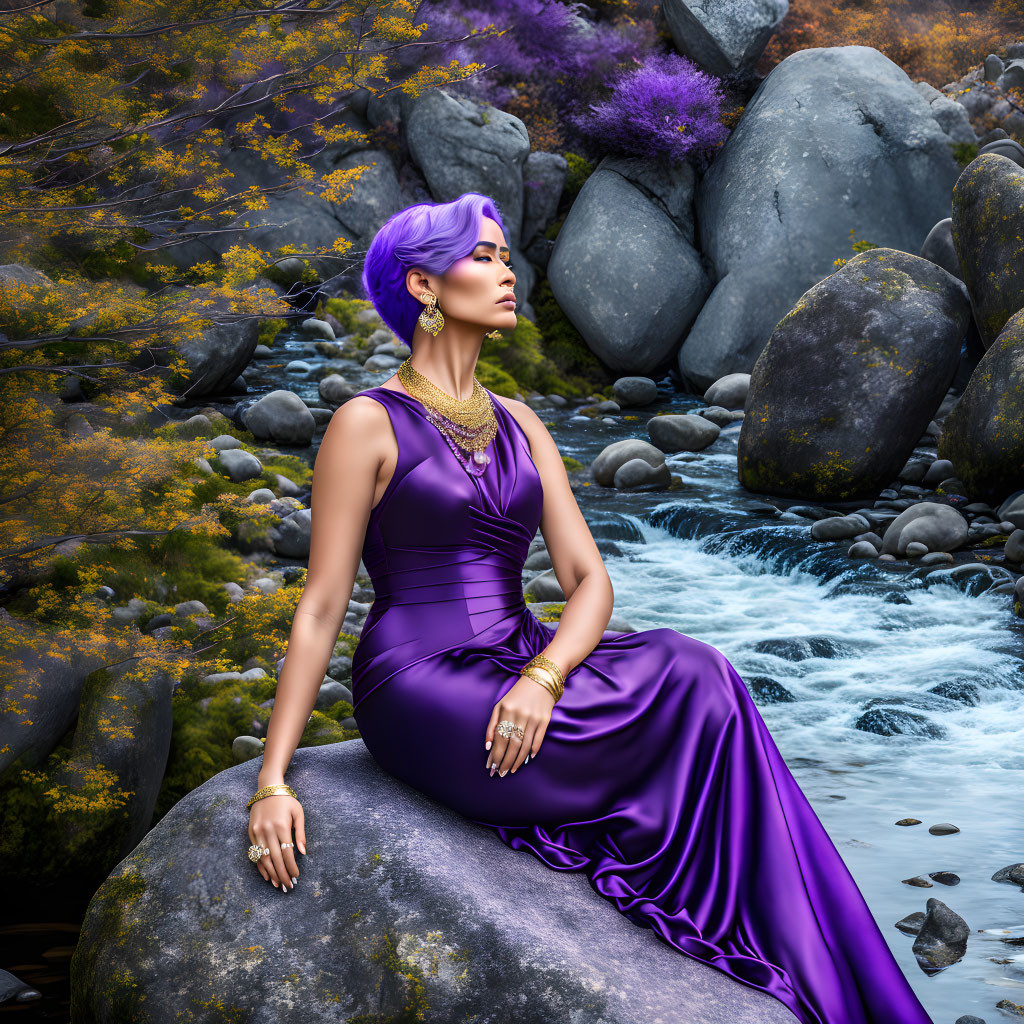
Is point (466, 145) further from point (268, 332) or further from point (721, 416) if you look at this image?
point (721, 416)

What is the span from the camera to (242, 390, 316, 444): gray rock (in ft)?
27.9

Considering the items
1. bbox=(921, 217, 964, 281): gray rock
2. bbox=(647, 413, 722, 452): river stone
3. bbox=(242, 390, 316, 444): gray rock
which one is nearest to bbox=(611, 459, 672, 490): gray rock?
bbox=(647, 413, 722, 452): river stone

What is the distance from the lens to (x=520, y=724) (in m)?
2.14

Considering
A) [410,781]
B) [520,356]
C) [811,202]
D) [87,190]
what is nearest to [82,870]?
[410,781]

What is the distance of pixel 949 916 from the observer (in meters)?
3.10

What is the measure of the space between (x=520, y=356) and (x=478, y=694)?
10154 mm

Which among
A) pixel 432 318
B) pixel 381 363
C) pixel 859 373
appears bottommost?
pixel 381 363

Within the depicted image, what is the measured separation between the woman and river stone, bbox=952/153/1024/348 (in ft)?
23.3

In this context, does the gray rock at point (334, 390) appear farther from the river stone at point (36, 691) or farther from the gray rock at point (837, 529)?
the river stone at point (36, 691)

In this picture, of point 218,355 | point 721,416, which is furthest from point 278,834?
point 721,416

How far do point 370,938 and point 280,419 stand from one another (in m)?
6.92

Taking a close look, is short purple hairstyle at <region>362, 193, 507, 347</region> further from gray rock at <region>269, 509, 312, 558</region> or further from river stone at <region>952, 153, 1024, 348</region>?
river stone at <region>952, 153, 1024, 348</region>

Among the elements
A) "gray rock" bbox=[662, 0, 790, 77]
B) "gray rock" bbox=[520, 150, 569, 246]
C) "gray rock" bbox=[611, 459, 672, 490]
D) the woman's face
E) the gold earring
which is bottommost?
"gray rock" bbox=[611, 459, 672, 490]

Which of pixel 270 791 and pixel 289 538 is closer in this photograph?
pixel 270 791
